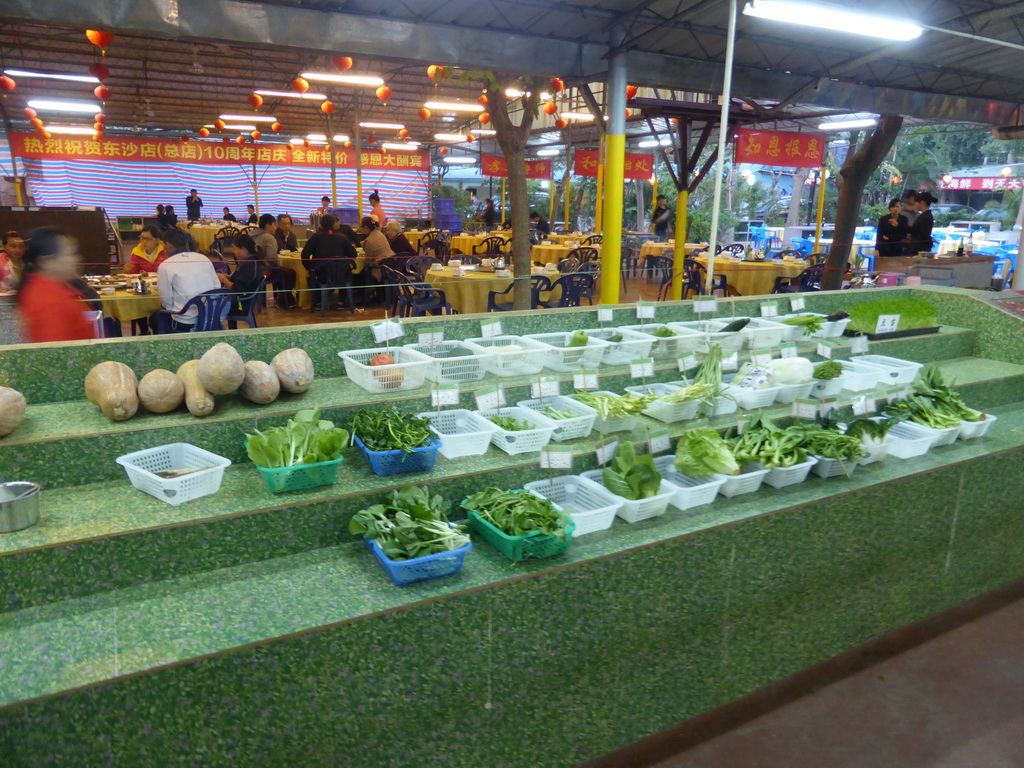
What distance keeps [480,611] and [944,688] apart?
2264 millimetres

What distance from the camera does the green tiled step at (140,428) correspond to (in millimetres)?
2307

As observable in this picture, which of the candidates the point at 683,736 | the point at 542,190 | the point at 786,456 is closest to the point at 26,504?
the point at 683,736

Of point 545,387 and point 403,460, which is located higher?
point 545,387

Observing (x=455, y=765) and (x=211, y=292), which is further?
(x=211, y=292)

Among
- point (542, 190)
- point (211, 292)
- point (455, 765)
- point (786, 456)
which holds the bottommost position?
point (455, 765)

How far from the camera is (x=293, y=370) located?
2779 mm

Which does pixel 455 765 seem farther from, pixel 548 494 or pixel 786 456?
pixel 786 456

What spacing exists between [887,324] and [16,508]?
14.7 feet

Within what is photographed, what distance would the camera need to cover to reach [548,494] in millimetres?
2801

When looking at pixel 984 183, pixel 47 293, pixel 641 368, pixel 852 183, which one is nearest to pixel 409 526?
pixel 641 368

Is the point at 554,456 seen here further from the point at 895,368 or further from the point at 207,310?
the point at 207,310

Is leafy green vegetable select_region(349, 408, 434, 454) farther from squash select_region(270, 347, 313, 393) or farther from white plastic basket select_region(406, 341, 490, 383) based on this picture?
white plastic basket select_region(406, 341, 490, 383)

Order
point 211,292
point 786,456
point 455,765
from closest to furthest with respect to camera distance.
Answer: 1. point 455,765
2. point 786,456
3. point 211,292

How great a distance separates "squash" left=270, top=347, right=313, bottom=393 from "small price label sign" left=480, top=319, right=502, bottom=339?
101 cm
